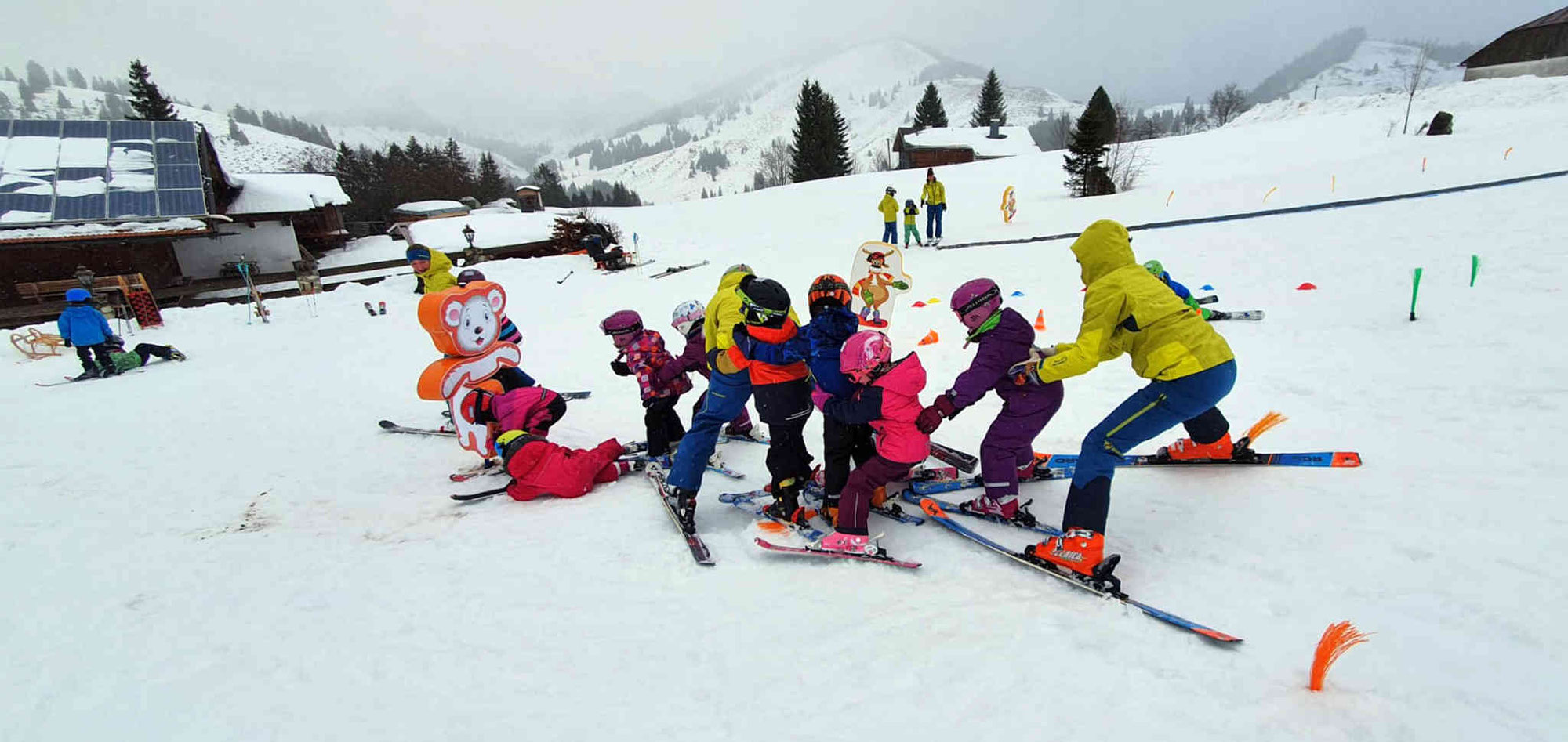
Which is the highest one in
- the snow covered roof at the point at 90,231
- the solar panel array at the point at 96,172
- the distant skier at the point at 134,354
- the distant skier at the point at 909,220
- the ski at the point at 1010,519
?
the solar panel array at the point at 96,172

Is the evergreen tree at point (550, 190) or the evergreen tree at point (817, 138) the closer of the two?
the evergreen tree at point (817, 138)

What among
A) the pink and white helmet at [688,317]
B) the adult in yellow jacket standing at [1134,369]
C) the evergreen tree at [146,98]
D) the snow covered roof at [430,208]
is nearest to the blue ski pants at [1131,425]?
the adult in yellow jacket standing at [1134,369]

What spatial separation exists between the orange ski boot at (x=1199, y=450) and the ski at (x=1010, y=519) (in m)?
1.55

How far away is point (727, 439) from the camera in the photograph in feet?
23.6

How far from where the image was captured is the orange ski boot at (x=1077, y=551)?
142 inches

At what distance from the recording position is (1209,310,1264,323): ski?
8.11 m

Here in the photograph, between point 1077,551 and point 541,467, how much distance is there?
4.50 m

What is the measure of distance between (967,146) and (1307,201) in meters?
40.4

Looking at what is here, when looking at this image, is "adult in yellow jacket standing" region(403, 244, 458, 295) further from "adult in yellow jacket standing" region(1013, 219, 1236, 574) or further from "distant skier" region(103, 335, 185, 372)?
"adult in yellow jacket standing" region(1013, 219, 1236, 574)

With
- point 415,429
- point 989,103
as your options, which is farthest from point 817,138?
point 415,429

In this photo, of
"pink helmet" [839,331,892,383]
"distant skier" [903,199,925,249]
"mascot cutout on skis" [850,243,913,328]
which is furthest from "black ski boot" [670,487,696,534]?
"distant skier" [903,199,925,249]

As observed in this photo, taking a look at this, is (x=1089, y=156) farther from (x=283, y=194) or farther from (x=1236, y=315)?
(x=283, y=194)

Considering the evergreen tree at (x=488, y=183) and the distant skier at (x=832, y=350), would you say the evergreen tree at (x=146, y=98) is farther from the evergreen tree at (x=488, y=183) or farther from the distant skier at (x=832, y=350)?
the distant skier at (x=832, y=350)

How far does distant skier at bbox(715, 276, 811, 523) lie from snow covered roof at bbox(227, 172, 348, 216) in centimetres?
3428
